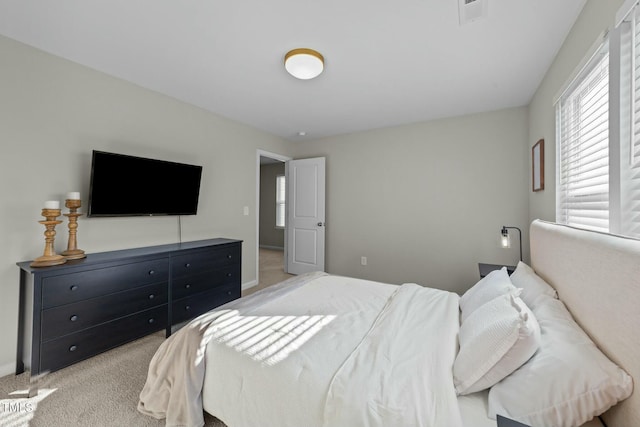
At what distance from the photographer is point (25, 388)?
1.75m

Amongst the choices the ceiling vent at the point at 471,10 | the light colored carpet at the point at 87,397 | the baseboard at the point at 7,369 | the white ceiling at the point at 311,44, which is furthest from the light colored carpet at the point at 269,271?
the ceiling vent at the point at 471,10

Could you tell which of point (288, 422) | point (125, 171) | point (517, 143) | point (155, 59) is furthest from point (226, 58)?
→ point (517, 143)

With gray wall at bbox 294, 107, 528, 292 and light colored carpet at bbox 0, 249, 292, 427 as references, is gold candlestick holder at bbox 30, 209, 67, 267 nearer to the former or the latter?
light colored carpet at bbox 0, 249, 292, 427

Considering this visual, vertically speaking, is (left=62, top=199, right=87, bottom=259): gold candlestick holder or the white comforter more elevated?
(left=62, top=199, right=87, bottom=259): gold candlestick holder

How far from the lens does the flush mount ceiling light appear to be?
1.96 metres

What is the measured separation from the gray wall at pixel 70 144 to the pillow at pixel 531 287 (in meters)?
3.22

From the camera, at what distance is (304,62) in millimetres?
2008

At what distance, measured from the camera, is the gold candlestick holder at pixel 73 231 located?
6.66 feet

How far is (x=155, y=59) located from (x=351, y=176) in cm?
289

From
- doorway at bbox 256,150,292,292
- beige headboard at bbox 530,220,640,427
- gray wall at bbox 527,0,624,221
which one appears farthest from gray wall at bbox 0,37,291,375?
doorway at bbox 256,150,292,292

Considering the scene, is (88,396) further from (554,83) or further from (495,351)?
(554,83)

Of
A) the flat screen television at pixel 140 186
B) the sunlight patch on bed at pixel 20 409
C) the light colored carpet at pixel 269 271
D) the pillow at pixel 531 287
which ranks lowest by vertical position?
the sunlight patch on bed at pixel 20 409

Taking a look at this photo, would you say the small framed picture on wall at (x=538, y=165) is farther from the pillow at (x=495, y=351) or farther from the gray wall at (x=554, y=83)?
the pillow at (x=495, y=351)

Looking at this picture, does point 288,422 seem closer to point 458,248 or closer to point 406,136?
point 458,248
